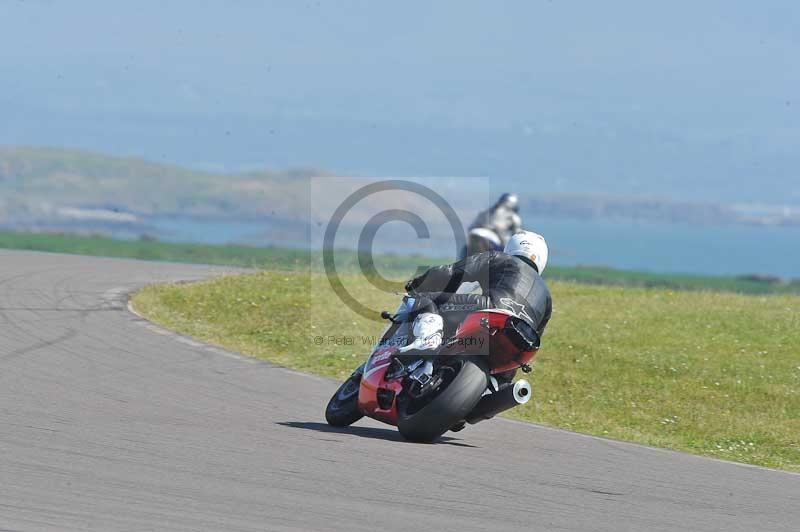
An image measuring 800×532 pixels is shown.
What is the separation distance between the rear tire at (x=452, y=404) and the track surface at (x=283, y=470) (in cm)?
21

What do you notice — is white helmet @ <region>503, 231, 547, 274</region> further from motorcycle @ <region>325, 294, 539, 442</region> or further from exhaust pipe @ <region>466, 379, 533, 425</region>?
exhaust pipe @ <region>466, 379, 533, 425</region>

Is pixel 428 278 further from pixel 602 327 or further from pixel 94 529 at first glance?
pixel 602 327

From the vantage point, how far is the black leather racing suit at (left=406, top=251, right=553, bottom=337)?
1016 cm

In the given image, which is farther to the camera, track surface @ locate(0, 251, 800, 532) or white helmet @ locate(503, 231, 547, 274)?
white helmet @ locate(503, 231, 547, 274)

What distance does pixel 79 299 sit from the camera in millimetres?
19031

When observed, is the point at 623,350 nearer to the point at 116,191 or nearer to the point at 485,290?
the point at 485,290

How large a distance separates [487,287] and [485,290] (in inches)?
1.1

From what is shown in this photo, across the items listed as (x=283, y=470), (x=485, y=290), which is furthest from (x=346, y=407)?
(x=283, y=470)

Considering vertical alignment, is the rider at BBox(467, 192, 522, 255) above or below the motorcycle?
above

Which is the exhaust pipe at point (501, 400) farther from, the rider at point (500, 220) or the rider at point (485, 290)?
the rider at point (500, 220)

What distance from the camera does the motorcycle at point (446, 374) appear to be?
32.5 feet

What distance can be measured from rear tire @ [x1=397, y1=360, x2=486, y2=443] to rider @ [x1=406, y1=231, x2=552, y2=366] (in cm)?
40

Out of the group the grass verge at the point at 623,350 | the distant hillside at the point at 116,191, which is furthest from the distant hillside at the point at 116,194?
the grass verge at the point at 623,350

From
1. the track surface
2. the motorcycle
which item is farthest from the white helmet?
the track surface
